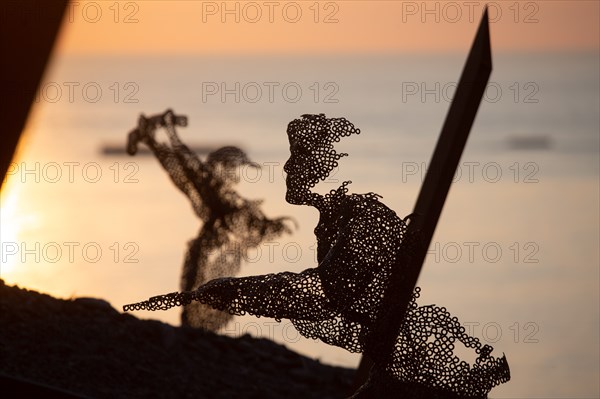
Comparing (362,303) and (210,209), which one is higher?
(210,209)

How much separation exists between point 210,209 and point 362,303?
7.94 feet

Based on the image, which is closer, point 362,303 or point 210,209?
point 362,303

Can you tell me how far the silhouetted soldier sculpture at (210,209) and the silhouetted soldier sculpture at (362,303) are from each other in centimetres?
223

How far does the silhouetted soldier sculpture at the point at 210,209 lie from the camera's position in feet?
17.5

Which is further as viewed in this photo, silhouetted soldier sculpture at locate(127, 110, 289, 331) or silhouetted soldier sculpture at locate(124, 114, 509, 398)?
silhouetted soldier sculpture at locate(127, 110, 289, 331)

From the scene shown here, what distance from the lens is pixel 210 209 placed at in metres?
5.38

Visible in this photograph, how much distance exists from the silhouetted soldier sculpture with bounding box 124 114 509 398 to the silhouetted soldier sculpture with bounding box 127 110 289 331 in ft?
7.32

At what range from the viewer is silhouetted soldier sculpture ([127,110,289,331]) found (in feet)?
17.5

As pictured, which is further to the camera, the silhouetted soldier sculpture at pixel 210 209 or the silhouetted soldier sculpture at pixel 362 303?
the silhouetted soldier sculpture at pixel 210 209

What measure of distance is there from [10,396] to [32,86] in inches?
62.1

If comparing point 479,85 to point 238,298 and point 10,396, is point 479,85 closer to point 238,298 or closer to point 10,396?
point 238,298

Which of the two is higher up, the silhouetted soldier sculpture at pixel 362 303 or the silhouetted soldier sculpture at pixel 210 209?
the silhouetted soldier sculpture at pixel 210 209

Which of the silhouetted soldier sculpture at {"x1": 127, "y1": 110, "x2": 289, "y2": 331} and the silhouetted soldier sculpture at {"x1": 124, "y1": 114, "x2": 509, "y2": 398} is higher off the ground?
the silhouetted soldier sculpture at {"x1": 127, "y1": 110, "x2": 289, "y2": 331}

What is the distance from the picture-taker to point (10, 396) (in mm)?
3141
